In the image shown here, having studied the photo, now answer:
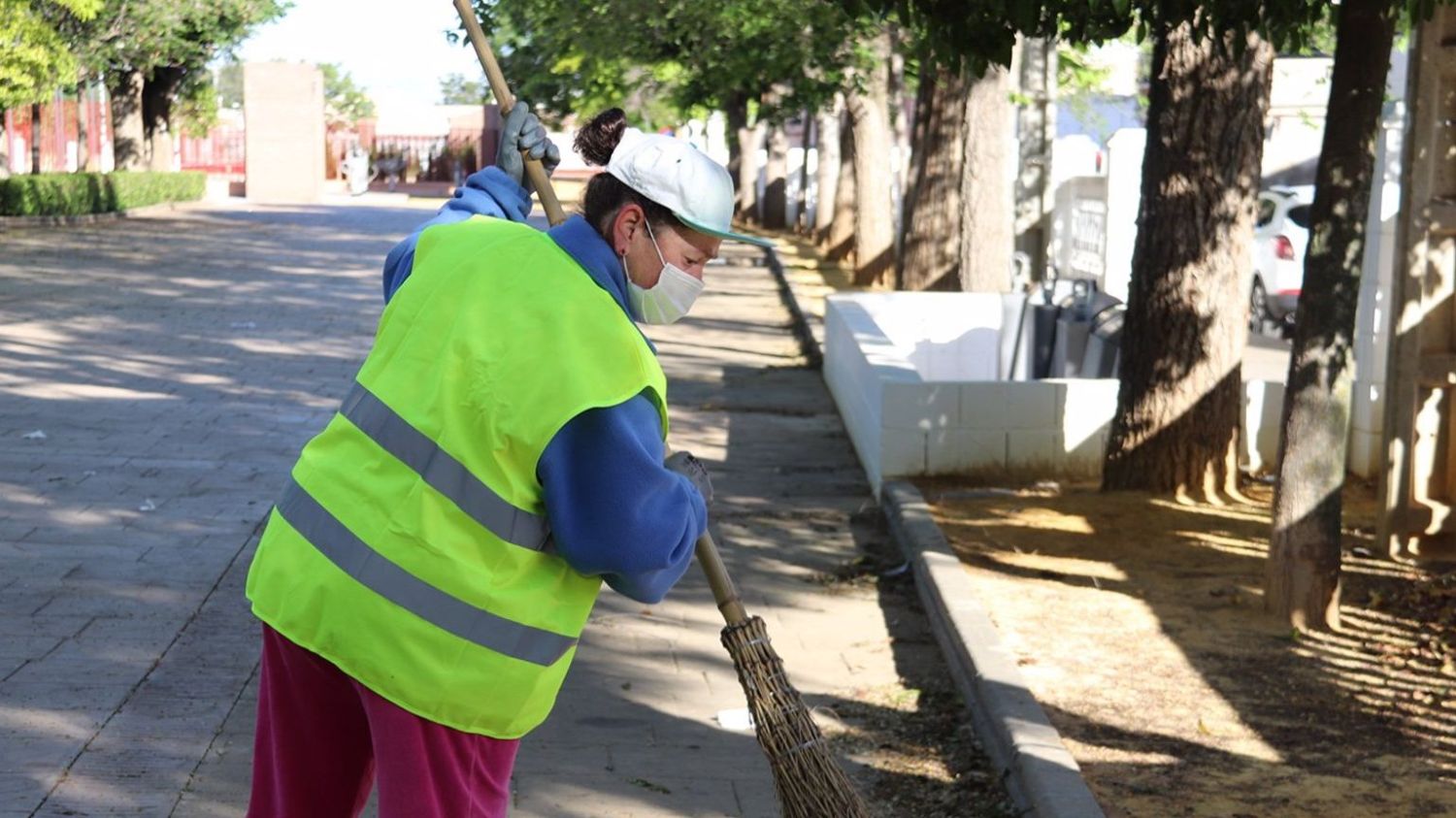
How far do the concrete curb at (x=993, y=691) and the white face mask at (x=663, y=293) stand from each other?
92.4 inches

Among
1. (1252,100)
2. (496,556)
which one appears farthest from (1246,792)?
(1252,100)

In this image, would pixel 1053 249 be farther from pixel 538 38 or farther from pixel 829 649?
pixel 829 649

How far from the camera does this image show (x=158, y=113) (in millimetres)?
46781

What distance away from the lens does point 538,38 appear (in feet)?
62.3

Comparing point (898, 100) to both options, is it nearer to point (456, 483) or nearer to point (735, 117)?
point (735, 117)

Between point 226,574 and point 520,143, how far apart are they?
3829 mm

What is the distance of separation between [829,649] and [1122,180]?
14.9 m

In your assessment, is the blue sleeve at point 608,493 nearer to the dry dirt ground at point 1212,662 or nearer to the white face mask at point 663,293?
the white face mask at point 663,293

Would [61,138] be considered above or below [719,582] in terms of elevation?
below

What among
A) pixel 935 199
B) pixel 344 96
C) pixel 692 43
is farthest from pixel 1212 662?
pixel 344 96

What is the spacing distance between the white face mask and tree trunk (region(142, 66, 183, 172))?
41574mm

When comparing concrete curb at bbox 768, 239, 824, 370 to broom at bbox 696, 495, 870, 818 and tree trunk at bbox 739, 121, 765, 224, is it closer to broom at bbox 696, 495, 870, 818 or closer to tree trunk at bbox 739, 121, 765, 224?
tree trunk at bbox 739, 121, 765, 224

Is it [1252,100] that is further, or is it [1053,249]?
[1053,249]

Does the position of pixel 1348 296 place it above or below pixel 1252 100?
below
